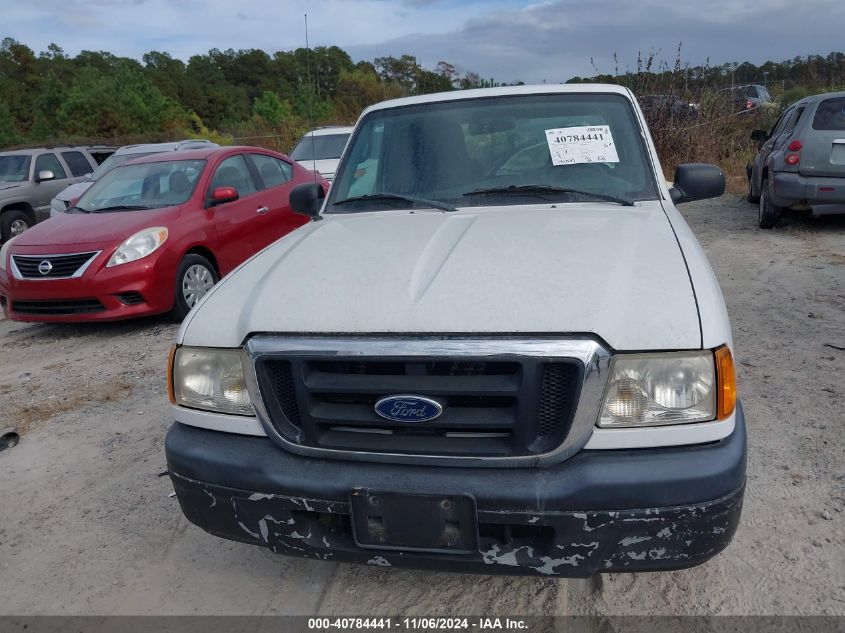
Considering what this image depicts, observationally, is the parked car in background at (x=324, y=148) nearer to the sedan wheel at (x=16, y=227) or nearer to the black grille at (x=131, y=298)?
the sedan wheel at (x=16, y=227)

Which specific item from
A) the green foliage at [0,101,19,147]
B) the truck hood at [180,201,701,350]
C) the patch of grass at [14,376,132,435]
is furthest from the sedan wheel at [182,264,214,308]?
the green foliage at [0,101,19,147]

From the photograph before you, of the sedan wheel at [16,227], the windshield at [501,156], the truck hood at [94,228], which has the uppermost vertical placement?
the windshield at [501,156]

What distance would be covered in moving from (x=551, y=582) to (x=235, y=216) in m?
5.41

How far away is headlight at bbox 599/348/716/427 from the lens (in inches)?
77.8

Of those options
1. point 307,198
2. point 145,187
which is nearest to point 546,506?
point 307,198

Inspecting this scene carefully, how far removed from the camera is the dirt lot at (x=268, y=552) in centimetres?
249

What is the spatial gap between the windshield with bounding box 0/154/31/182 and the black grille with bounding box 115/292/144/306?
8096 millimetres

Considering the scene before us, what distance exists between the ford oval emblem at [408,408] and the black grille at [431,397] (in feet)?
0.06

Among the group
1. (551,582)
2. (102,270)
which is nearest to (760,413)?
(551,582)

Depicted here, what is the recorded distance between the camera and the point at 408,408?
201 cm

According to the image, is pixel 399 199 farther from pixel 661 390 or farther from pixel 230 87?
pixel 230 87

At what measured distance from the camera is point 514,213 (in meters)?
3.04

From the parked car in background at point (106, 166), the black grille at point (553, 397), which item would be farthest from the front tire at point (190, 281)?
the black grille at point (553, 397)

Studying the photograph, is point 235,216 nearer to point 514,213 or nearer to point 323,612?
point 514,213
